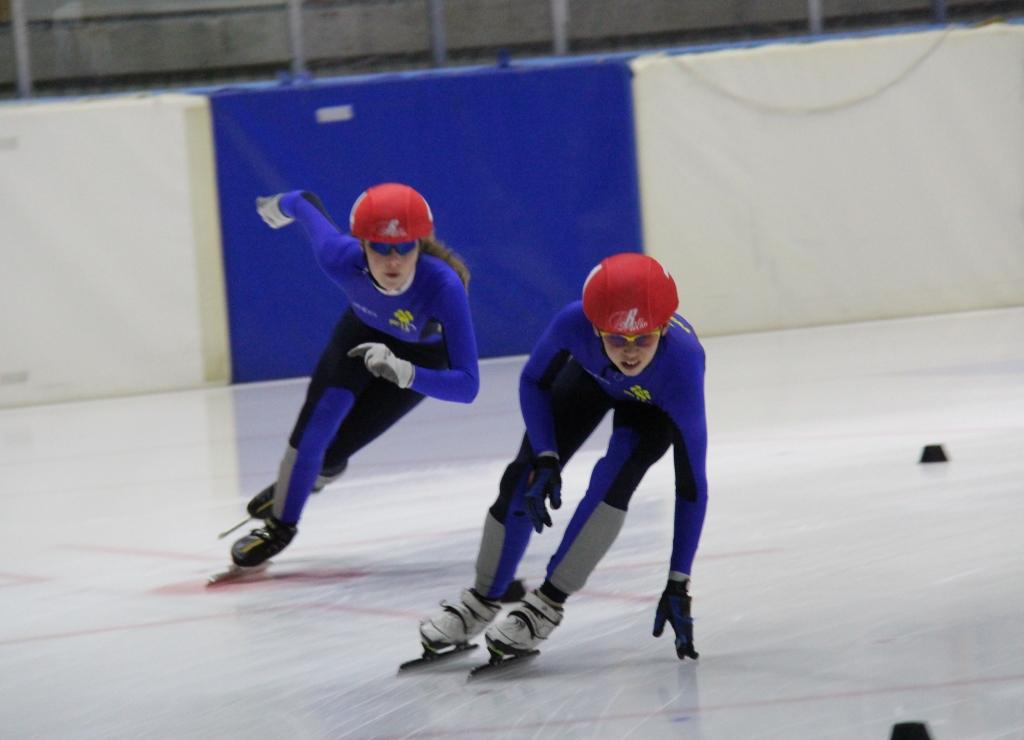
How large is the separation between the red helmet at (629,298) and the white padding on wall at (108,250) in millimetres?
7820

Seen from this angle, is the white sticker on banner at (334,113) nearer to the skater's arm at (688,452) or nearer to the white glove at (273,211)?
the white glove at (273,211)

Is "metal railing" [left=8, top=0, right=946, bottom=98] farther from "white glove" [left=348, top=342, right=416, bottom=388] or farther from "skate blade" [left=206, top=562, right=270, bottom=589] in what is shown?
"white glove" [left=348, top=342, right=416, bottom=388]

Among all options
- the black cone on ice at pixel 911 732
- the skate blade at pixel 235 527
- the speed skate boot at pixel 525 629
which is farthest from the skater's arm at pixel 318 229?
the black cone on ice at pixel 911 732

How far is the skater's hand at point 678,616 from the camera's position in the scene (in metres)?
3.29

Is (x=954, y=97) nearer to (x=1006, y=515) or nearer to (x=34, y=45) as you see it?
(x=34, y=45)

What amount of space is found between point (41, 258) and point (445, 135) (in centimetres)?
284

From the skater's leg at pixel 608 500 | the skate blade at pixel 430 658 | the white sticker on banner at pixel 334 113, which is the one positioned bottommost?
the skate blade at pixel 430 658

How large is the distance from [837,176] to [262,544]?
7630 millimetres

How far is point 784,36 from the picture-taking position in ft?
39.1

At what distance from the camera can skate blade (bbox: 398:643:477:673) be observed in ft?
11.4

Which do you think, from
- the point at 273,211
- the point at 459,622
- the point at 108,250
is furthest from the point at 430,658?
the point at 108,250

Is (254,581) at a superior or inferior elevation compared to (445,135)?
inferior

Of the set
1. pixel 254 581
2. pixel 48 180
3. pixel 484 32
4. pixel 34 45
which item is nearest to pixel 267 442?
pixel 254 581

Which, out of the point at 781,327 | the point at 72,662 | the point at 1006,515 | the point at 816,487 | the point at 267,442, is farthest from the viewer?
the point at 781,327
